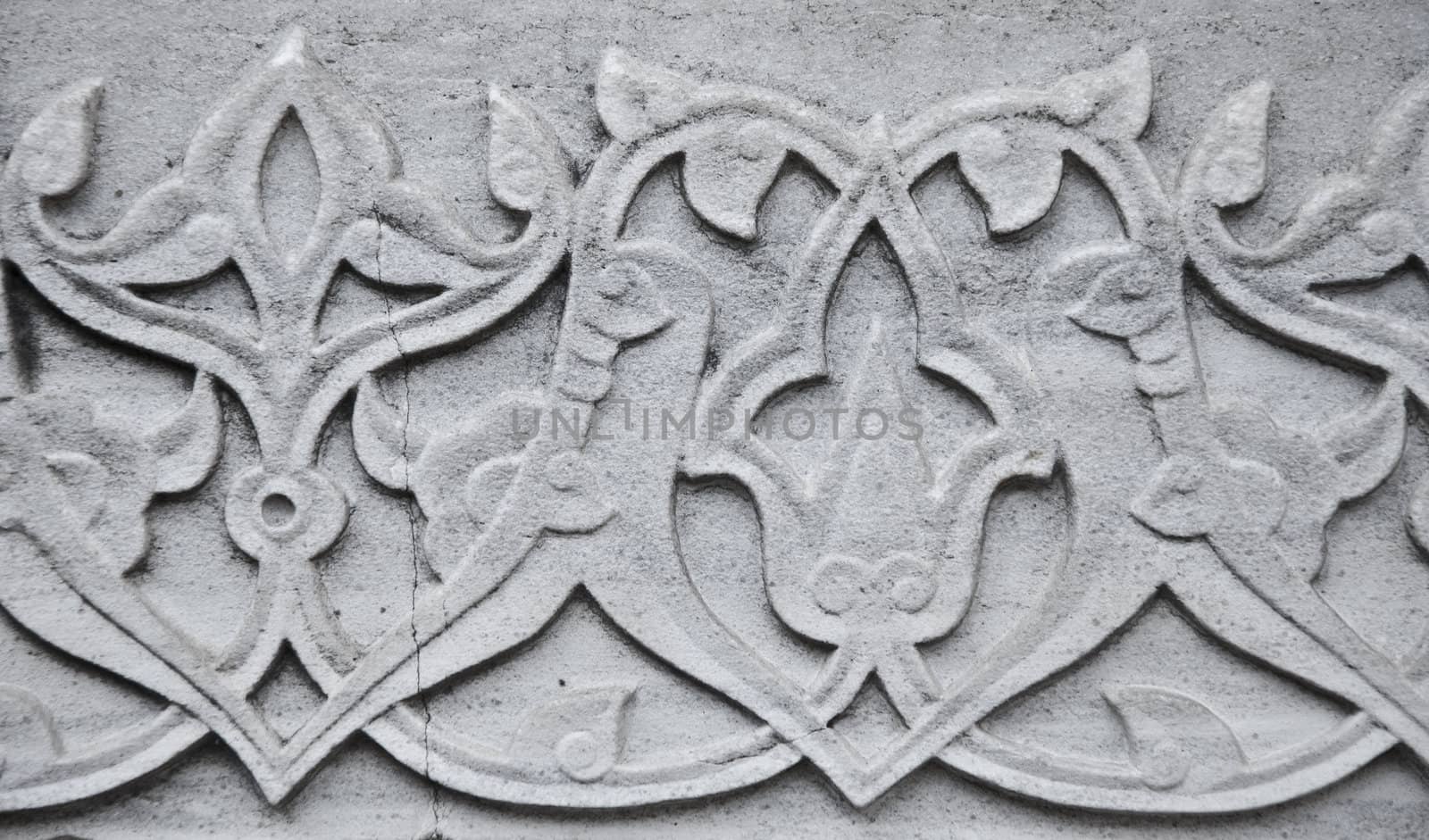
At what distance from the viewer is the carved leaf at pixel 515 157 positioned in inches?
39.1

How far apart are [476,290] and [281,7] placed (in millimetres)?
386

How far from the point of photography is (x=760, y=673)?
0.95m

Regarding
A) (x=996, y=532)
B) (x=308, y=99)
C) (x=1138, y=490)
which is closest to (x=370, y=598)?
(x=308, y=99)

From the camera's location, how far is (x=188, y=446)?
97 cm

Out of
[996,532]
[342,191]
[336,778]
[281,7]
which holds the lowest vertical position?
[336,778]

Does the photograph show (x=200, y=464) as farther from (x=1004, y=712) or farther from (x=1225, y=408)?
(x=1225, y=408)

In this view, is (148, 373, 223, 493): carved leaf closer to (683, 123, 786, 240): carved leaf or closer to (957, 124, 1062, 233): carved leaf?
(683, 123, 786, 240): carved leaf

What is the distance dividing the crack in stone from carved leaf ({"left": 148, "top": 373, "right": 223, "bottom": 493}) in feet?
0.61

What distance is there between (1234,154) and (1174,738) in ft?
1.91

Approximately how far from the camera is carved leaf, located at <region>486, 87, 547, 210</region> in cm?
99

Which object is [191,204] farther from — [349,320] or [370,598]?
[370,598]

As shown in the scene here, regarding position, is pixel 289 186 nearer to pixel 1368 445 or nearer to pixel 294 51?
pixel 294 51

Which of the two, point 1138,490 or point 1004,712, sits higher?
point 1138,490

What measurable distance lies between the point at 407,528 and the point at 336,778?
0.25 meters
